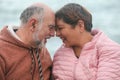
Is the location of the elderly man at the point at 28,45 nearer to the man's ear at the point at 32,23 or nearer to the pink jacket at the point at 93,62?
the man's ear at the point at 32,23

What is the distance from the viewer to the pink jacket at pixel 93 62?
13.4 feet

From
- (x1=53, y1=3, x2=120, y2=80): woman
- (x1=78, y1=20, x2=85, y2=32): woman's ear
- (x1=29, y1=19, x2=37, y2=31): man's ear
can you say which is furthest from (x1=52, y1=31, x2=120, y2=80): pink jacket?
(x1=29, y1=19, x2=37, y2=31): man's ear

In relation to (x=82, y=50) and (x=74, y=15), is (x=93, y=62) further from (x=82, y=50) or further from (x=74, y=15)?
(x=74, y=15)

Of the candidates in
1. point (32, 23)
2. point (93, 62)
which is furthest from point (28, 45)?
point (93, 62)

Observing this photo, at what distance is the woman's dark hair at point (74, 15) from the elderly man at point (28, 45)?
4.4 inches

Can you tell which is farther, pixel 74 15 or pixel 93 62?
pixel 74 15

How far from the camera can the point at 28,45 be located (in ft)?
14.1

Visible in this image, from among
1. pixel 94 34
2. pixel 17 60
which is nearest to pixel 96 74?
pixel 94 34

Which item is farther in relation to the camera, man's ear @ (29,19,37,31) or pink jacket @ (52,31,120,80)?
man's ear @ (29,19,37,31)

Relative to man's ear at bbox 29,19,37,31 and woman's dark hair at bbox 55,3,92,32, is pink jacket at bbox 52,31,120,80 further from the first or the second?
man's ear at bbox 29,19,37,31

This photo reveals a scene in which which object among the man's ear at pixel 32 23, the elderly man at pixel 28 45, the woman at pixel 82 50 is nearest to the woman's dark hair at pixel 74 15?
the woman at pixel 82 50

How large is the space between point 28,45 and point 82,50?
1.66ft

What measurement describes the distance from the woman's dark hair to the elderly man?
112mm

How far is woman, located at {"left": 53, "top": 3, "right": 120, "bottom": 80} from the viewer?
161 inches
